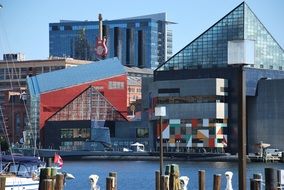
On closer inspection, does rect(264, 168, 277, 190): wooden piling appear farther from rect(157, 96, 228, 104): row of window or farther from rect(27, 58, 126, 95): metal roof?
rect(27, 58, 126, 95): metal roof

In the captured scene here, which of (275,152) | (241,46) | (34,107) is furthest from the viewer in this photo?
(34,107)

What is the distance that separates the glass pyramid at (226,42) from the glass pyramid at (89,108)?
25900mm

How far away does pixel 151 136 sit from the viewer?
586 ft

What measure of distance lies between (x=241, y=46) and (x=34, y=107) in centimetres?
16734

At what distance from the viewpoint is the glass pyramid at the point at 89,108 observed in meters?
193

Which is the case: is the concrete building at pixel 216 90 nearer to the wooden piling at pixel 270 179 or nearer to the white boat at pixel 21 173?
the white boat at pixel 21 173

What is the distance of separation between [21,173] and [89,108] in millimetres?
134986

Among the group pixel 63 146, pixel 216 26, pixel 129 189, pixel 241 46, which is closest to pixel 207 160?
pixel 216 26

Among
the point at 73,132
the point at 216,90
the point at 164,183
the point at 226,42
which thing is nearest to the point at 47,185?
the point at 164,183

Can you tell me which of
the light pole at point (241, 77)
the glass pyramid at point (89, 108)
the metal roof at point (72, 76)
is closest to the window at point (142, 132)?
the glass pyramid at point (89, 108)

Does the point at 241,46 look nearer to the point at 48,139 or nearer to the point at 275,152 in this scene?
the point at 275,152

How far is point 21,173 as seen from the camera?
2340 inches

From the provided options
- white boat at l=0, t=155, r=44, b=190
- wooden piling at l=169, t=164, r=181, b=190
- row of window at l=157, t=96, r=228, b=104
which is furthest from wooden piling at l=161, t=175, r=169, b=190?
row of window at l=157, t=96, r=228, b=104

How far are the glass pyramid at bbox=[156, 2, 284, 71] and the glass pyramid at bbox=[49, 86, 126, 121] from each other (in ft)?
85.0
